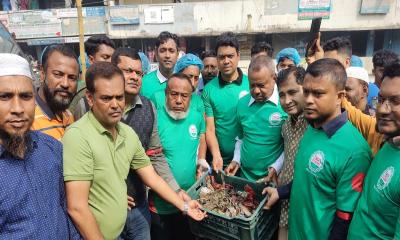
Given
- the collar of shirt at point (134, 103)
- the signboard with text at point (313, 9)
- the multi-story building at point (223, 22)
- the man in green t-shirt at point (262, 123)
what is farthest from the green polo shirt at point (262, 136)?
the signboard with text at point (313, 9)

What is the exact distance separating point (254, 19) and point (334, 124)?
851 inches

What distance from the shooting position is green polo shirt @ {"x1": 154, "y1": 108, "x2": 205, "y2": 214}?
10.5 ft

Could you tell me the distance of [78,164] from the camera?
2.00 metres

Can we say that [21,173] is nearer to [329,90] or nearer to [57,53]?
[57,53]

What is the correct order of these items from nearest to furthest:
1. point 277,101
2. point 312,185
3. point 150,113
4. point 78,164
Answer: point 78,164, point 312,185, point 150,113, point 277,101

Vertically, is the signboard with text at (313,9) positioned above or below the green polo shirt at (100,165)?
above

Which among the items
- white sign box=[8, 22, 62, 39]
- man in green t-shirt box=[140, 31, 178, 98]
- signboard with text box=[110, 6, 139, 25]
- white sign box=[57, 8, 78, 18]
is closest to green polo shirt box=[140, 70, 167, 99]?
man in green t-shirt box=[140, 31, 178, 98]

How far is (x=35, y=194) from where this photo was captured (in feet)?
5.72

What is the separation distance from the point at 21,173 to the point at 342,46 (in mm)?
4714

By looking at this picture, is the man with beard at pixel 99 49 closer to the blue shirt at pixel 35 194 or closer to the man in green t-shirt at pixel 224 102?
the man in green t-shirt at pixel 224 102

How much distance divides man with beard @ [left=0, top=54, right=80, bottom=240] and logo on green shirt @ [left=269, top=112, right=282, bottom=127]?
2.19 meters

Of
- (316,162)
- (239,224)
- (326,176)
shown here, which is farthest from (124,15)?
(326,176)

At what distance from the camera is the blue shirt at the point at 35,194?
1.62 m

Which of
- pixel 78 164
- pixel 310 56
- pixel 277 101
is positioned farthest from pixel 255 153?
pixel 310 56
